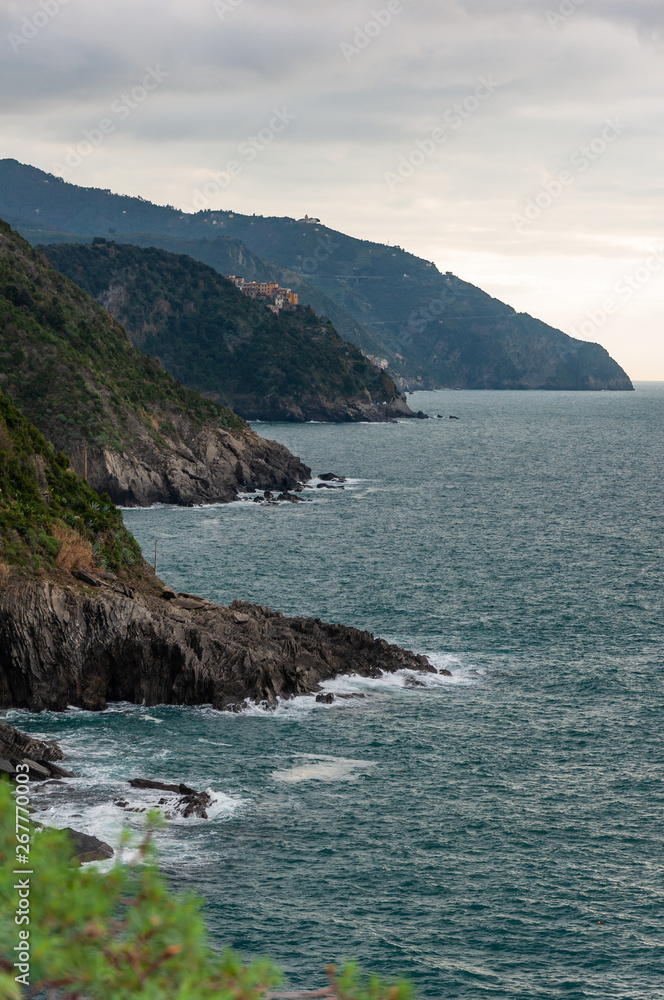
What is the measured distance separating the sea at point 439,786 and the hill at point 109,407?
103 ft

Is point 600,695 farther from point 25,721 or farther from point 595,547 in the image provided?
point 595,547

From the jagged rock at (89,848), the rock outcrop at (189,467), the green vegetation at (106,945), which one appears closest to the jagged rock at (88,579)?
the jagged rock at (89,848)

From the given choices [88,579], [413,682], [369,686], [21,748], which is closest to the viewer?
[21,748]

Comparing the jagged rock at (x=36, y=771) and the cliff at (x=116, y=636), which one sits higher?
the cliff at (x=116, y=636)

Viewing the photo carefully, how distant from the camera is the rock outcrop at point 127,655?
47.4m

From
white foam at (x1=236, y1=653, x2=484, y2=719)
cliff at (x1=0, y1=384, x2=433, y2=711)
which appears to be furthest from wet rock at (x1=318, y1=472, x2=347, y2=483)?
white foam at (x1=236, y1=653, x2=484, y2=719)

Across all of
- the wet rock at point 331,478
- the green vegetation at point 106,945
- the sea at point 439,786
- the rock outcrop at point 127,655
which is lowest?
the sea at point 439,786

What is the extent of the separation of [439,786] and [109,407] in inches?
3294

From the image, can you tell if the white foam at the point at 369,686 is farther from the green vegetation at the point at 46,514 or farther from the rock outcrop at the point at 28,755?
the green vegetation at the point at 46,514

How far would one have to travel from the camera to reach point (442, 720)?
47719 millimetres

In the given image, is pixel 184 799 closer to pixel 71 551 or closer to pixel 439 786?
pixel 439 786

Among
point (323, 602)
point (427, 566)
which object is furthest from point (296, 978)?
point (427, 566)

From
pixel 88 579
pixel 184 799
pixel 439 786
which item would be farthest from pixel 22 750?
pixel 439 786

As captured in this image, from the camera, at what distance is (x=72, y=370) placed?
114m
